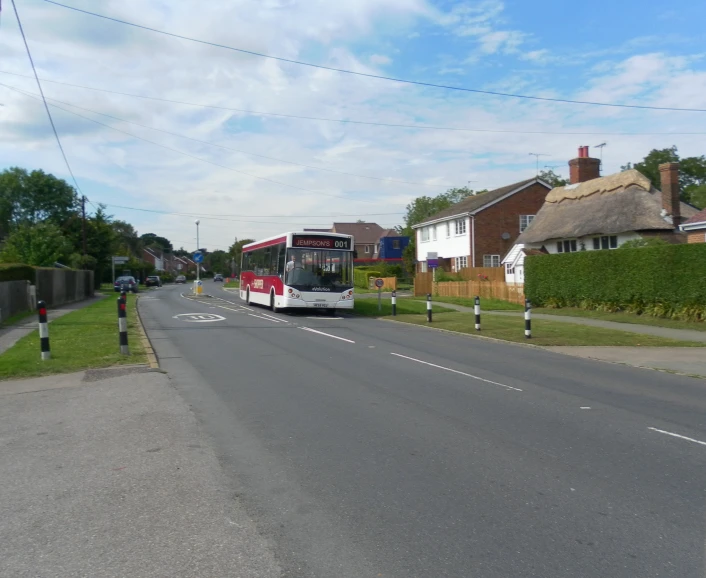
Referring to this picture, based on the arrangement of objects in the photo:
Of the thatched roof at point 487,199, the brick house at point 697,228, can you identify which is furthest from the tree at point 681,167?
the brick house at point 697,228

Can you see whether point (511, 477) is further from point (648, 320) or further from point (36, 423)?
point (648, 320)

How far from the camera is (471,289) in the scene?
38281 millimetres

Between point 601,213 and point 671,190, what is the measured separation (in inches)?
152

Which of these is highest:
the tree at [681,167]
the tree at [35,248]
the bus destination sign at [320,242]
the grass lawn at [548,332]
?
the tree at [681,167]

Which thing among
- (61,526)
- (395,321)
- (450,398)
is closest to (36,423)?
(61,526)

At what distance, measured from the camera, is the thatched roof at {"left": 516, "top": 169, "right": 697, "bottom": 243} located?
111 ft

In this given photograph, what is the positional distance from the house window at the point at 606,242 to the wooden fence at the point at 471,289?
207 inches

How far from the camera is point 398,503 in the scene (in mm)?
5445

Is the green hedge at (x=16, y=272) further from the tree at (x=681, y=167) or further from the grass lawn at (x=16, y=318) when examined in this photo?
the tree at (x=681, y=167)

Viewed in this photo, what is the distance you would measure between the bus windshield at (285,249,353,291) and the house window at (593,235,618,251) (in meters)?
15.9

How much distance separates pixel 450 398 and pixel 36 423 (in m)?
5.37

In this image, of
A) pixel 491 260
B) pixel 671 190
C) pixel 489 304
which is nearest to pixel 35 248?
pixel 489 304

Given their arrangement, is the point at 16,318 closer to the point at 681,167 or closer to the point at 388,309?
the point at 388,309

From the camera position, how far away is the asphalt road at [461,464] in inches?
179
